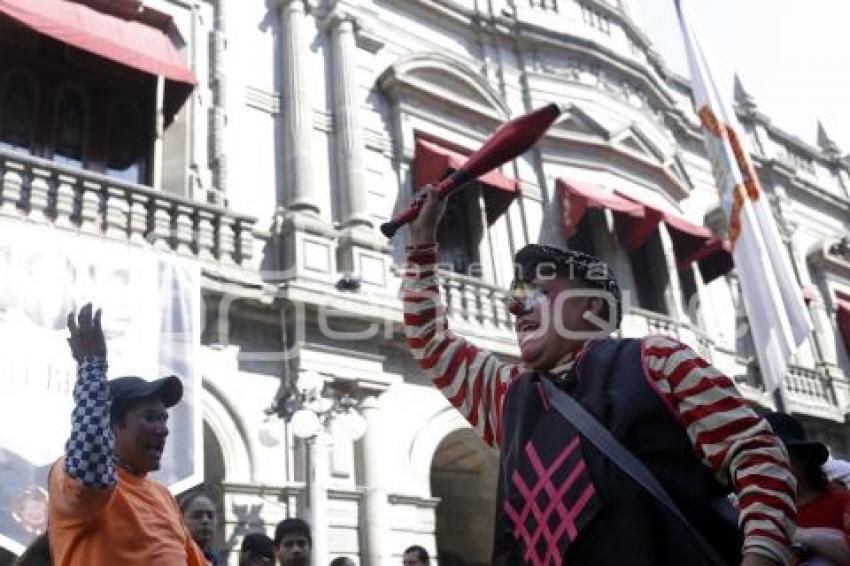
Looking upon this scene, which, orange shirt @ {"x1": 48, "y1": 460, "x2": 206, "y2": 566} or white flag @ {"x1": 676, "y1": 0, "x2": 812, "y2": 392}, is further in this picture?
white flag @ {"x1": 676, "y1": 0, "x2": 812, "y2": 392}

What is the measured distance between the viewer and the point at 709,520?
1.68 metres

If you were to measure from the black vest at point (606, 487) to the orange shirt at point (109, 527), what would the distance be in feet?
3.53

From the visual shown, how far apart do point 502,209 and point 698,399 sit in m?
9.66

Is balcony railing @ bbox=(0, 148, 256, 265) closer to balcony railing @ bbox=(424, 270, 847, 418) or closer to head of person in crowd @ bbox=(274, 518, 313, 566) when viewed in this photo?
balcony railing @ bbox=(424, 270, 847, 418)

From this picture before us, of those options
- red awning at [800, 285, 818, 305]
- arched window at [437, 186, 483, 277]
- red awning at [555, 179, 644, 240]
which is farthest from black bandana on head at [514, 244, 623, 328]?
red awning at [800, 285, 818, 305]

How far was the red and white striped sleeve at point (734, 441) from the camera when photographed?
1510 millimetres

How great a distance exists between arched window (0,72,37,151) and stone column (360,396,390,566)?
165 inches

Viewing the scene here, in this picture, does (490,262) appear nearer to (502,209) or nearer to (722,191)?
(502,209)

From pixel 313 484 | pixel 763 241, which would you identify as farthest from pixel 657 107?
pixel 313 484

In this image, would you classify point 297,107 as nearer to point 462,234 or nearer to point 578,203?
point 462,234

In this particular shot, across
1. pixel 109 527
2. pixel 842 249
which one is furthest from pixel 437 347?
pixel 842 249

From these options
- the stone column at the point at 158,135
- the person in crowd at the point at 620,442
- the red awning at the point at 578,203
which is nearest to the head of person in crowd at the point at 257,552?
the person in crowd at the point at 620,442

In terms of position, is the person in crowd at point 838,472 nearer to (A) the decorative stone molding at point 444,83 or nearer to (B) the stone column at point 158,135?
(B) the stone column at point 158,135

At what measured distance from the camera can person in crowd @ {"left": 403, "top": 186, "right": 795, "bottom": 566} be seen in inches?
62.9
